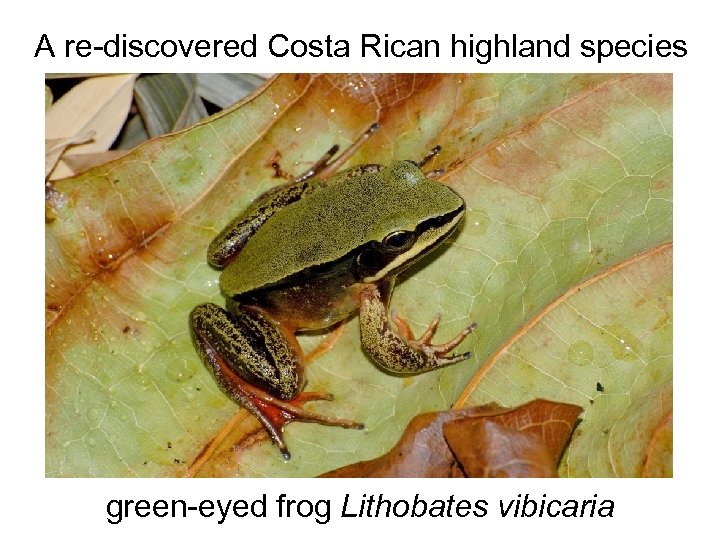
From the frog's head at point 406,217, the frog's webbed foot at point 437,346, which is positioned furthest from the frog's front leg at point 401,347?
the frog's head at point 406,217

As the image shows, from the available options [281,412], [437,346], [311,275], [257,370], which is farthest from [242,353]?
[437,346]

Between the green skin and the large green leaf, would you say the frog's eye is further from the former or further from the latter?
the large green leaf

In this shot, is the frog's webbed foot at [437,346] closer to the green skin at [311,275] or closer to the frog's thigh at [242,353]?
the green skin at [311,275]

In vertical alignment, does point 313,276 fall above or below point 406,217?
below

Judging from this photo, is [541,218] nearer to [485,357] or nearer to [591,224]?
[591,224]

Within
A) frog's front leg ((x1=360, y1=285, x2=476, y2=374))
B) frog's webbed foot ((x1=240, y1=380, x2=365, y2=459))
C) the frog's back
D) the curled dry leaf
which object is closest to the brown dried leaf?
the curled dry leaf

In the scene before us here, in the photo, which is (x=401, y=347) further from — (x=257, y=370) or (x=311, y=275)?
(x=257, y=370)

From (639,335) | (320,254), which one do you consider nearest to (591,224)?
(639,335)
